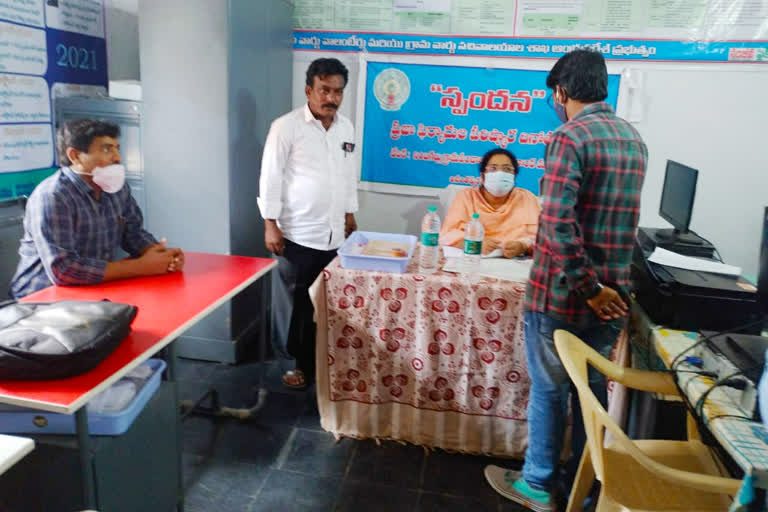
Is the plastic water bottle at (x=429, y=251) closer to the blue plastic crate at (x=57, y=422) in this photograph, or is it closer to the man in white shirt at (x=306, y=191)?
the man in white shirt at (x=306, y=191)

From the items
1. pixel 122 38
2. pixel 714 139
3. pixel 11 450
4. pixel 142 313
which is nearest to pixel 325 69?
pixel 142 313

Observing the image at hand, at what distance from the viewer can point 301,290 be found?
2.91 meters

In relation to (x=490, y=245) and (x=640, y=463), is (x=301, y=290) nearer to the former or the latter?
(x=490, y=245)

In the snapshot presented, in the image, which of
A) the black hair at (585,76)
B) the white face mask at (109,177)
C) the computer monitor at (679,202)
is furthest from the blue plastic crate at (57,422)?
the computer monitor at (679,202)

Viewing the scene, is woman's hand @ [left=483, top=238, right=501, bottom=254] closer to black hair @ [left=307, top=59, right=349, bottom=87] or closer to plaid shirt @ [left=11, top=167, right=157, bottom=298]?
black hair @ [left=307, top=59, right=349, bottom=87]

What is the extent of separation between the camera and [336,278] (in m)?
2.23

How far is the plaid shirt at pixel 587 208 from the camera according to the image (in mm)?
1648

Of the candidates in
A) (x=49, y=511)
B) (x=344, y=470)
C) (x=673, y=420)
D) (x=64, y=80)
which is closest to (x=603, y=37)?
(x=673, y=420)

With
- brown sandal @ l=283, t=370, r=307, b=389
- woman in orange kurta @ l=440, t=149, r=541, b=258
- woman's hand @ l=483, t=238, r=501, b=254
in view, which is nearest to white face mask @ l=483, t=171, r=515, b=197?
woman in orange kurta @ l=440, t=149, r=541, b=258

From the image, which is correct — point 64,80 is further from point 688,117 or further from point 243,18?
point 688,117

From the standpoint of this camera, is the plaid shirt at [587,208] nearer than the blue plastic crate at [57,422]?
No

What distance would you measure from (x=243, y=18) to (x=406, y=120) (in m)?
1.12

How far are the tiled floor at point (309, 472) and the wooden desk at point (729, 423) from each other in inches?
33.0

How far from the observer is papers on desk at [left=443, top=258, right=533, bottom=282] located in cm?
223
